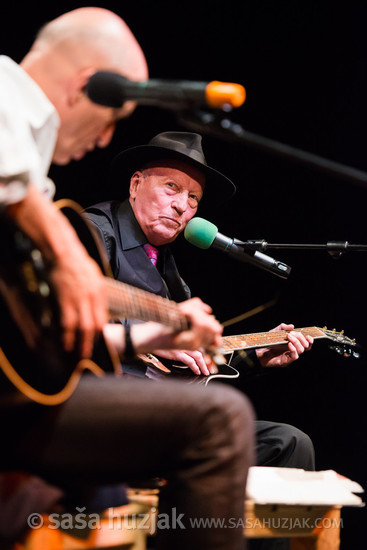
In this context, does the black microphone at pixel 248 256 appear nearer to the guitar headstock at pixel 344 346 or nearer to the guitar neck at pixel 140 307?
the guitar neck at pixel 140 307

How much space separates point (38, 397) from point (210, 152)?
10.7ft

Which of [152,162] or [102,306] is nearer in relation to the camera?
[102,306]

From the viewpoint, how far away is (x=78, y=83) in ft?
4.51

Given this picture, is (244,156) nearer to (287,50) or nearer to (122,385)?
(287,50)

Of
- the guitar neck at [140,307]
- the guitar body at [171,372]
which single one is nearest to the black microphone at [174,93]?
the guitar neck at [140,307]

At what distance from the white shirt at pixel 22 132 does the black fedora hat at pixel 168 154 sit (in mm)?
1874

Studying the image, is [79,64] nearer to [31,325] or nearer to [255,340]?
[31,325]

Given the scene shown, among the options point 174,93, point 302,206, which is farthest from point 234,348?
point 174,93

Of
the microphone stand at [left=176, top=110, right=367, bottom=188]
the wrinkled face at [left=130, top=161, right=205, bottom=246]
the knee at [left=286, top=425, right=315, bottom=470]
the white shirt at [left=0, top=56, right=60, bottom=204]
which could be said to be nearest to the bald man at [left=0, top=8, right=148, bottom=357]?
the white shirt at [left=0, top=56, right=60, bottom=204]

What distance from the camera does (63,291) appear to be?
1.03 m

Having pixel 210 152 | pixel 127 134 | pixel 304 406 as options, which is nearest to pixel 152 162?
pixel 127 134

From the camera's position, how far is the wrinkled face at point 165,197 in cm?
308

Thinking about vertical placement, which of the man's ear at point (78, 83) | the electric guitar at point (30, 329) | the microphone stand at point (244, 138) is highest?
the man's ear at point (78, 83)

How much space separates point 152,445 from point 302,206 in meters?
3.31
